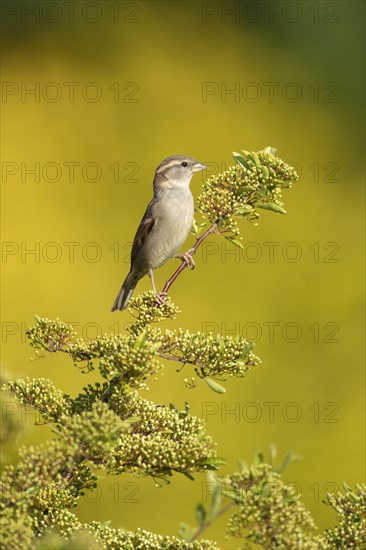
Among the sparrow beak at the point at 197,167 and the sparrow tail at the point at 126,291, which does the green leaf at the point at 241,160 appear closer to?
the sparrow beak at the point at 197,167

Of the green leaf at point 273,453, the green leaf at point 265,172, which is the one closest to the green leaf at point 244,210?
the green leaf at point 265,172

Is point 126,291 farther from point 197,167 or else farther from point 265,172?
point 265,172

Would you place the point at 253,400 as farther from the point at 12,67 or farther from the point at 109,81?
the point at 12,67

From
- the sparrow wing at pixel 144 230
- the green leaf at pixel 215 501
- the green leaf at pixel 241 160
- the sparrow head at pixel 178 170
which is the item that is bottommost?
the green leaf at pixel 215 501

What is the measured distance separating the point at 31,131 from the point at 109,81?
3.54 feet

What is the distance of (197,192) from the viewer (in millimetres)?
7977

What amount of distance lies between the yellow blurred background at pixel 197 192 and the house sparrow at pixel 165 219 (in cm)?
134

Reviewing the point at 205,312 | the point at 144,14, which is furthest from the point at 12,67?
the point at 205,312

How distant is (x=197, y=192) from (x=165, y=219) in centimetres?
225

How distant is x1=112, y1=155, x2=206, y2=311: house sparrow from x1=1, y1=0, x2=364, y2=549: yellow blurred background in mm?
1337

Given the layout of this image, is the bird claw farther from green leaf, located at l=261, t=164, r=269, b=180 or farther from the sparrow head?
the sparrow head

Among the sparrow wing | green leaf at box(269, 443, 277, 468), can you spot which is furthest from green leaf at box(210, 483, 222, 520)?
the sparrow wing

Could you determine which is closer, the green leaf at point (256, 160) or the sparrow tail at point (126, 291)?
the green leaf at point (256, 160)

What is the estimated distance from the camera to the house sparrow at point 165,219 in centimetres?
567
